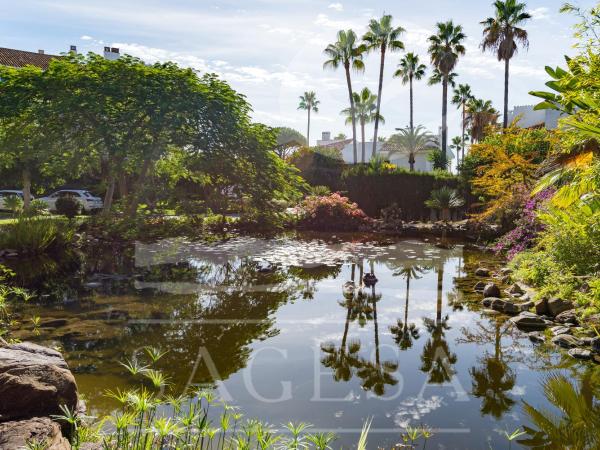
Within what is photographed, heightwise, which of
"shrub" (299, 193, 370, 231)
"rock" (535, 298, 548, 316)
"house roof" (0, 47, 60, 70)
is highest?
"house roof" (0, 47, 60, 70)

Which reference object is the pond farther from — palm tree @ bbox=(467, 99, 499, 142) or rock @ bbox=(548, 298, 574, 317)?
palm tree @ bbox=(467, 99, 499, 142)

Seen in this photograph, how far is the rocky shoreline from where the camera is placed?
24.7 feet

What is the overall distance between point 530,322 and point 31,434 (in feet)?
26.7

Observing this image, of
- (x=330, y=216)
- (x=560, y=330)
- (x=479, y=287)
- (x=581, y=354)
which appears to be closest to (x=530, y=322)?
(x=560, y=330)

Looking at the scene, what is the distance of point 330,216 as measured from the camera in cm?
2509

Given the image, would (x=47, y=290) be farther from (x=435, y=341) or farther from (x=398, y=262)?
(x=398, y=262)

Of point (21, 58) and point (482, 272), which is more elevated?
point (21, 58)

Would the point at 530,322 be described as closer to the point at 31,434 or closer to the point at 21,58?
the point at 31,434

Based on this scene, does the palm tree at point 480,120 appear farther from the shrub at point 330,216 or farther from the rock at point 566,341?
the rock at point 566,341

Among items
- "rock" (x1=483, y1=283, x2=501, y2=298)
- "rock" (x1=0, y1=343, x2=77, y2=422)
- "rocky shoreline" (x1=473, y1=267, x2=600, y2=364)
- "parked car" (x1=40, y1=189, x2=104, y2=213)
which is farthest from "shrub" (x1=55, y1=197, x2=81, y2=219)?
"rock" (x1=0, y1=343, x2=77, y2=422)

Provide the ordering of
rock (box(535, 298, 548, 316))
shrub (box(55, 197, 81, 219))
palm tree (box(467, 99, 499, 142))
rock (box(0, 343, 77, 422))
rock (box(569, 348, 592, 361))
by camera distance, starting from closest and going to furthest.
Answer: rock (box(0, 343, 77, 422)), rock (box(569, 348, 592, 361)), rock (box(535, 298, 548, 316)), shrub (box(55, 197, 81, 219)), palm tree (box(467, 99, 499, 142))

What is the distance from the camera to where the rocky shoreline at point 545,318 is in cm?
753

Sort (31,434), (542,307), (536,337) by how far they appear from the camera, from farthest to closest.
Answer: (542,307) → (536,337) → (31,434)

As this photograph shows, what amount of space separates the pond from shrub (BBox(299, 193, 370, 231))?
1062cm
